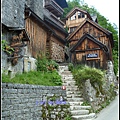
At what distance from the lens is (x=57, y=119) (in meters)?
8.84

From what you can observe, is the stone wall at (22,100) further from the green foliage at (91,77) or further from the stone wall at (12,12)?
the stone wall at (12,12)

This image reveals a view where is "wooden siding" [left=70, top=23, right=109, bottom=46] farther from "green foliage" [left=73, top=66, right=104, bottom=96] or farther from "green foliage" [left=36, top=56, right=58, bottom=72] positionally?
"green foliage" [left=73, top=66, right=104, bottom=96]

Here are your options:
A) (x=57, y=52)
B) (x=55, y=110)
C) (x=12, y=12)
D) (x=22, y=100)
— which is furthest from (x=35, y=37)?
(x=22, y=100)

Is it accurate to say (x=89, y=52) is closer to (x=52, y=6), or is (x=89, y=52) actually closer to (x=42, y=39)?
(x=42, y=39)

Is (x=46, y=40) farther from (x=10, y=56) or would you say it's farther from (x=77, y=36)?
(x=10, y=56)

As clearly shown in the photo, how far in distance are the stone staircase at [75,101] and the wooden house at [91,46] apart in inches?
161

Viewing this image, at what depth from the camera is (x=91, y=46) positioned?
17906 millimetres

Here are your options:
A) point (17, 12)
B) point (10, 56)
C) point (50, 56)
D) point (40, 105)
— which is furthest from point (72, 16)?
point (40, 105)

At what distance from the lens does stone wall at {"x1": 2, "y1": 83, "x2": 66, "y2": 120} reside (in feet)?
21.6

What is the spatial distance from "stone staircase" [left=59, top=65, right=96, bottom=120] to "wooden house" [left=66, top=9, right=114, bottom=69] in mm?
4091

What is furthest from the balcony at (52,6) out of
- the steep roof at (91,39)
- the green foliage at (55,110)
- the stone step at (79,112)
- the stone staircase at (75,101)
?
the stone step at (79,112)

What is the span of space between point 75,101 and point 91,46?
8202mm

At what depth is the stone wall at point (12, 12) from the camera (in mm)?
10031

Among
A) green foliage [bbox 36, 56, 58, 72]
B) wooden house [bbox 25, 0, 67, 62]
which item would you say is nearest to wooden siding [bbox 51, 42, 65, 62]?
wooden house [bbox 25, 0, 67, 62]
